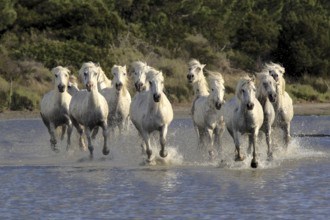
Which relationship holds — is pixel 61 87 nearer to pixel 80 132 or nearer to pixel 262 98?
pixel 80 132

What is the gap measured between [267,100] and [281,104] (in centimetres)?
130

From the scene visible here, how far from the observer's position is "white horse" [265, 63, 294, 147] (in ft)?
65.9

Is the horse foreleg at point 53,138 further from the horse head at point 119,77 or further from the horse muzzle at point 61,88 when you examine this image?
the horse head at point 119,77

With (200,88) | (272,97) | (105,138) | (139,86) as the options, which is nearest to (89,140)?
(105,138)

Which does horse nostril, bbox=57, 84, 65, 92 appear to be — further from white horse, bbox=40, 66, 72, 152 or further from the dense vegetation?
the dense vegetation

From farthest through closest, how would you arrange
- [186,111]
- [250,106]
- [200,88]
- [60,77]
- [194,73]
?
[186,111], [60,77], [194,73], [200,88], [250,106]

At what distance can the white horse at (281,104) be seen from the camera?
65.9 ft

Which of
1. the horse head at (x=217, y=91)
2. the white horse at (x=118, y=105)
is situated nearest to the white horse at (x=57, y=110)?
the white horse at (x=118, y=105)

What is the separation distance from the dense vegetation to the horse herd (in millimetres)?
17120

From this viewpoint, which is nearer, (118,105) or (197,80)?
(197,80)

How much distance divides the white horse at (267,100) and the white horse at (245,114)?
0.32 meters

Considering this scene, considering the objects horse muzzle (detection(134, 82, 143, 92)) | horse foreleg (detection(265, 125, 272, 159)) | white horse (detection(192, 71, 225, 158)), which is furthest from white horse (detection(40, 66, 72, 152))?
horse foreleg (detection(265, 125, 272, 159))

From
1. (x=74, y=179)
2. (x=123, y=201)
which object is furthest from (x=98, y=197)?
(x=74, y=179)

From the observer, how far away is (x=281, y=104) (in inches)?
806
